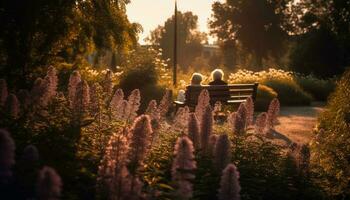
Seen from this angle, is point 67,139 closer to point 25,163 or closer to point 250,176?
point 25,163

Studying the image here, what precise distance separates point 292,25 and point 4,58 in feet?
181

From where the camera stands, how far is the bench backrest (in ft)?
45.6

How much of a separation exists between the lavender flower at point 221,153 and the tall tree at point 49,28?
7.13 m

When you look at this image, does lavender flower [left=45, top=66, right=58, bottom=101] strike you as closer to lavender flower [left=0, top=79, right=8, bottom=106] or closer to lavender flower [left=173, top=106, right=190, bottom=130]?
lavender flower [left=0, top=79, right=8, bottom=106]

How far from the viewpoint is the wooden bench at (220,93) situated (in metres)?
13.9

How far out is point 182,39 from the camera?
10431 centimetres

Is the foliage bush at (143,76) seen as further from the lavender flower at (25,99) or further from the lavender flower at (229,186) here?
the lavender flower at (229,186)

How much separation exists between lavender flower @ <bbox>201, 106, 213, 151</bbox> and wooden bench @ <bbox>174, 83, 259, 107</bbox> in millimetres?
8431

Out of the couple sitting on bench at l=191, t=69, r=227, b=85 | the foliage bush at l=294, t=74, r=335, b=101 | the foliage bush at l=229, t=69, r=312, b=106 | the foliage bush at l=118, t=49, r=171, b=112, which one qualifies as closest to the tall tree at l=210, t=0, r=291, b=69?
the foliage bush at l=294, t=74, r=335, b=101

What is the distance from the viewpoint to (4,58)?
12.0 m

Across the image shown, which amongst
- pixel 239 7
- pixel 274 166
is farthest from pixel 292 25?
pixel 274 166

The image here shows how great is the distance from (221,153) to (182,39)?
100466 mm

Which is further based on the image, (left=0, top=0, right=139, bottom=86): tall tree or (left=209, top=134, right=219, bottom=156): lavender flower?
(left=0, top=0, right=139, bottom=86): tall tree

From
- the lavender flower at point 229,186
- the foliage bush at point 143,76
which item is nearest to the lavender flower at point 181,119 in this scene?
the lavender flower at point 229,186
